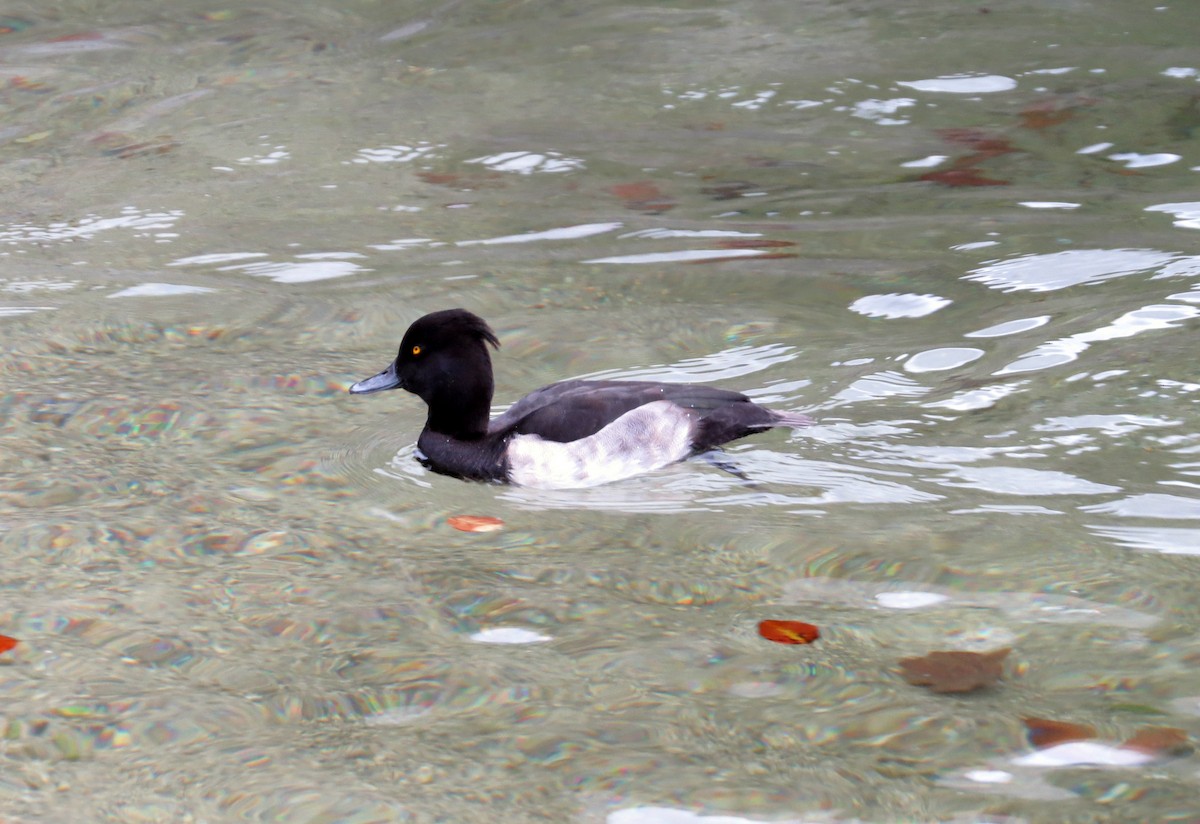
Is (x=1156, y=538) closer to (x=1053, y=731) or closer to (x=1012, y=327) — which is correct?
(x=1053, y=731)

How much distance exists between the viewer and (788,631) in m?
4.25

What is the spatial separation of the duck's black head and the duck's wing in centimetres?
12

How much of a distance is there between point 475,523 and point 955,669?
1.79 m

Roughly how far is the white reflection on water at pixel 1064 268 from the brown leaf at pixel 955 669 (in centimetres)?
349

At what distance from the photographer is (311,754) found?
3.66 metres

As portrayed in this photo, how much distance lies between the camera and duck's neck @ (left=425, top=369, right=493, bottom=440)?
5695mm

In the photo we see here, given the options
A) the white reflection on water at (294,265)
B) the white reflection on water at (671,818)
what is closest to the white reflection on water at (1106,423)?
the white reflection on water at (671,818)

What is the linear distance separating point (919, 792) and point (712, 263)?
4.52 m

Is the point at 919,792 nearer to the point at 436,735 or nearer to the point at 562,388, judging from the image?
the point at 436,735

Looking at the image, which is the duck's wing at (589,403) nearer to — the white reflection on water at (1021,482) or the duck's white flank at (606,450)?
the duck's white flank at (606,450)

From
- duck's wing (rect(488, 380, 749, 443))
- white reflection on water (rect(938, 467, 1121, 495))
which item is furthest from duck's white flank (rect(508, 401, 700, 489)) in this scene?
white reflection on water (rect(938, 467, 1121, 495))

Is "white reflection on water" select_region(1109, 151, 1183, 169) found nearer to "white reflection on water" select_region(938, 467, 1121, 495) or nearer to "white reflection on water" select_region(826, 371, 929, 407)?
"white reflection on water" select_region(826, 371, 929, 407)

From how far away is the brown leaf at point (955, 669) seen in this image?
13.0 ft

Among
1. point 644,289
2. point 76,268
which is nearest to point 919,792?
point 644,289
